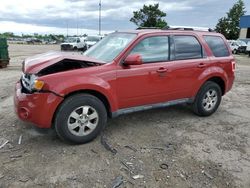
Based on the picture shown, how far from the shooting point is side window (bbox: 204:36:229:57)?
16.7ft

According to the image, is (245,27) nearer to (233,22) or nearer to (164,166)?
(233,22)

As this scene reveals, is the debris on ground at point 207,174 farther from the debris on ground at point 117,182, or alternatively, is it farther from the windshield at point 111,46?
the windshield at point 111,46

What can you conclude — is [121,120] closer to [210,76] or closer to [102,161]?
[102,161]

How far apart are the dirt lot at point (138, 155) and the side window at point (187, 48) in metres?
1.26

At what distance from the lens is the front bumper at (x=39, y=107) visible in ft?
11.2

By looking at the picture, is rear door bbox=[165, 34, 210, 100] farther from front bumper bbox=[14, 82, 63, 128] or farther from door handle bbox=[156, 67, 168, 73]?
front bumper bbox=[14, 82, 63, 128]

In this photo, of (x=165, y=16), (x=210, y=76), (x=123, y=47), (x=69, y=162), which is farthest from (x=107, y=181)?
(x=165, y=16)

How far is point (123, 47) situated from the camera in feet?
13.4

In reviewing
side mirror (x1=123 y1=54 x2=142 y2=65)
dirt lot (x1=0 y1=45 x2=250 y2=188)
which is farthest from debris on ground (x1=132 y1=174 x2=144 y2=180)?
side mirror (x1=123 y1=54 x2=142 y2=65)

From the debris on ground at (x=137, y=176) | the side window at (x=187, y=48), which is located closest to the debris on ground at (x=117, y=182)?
the debris on ground at (x=137, y=176)

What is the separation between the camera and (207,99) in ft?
17.0

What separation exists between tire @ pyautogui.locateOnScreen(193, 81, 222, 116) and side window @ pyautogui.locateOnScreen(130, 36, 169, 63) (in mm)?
1168

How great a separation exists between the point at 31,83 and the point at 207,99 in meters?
3.43

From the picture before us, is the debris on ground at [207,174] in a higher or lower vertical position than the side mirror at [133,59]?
lower
